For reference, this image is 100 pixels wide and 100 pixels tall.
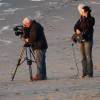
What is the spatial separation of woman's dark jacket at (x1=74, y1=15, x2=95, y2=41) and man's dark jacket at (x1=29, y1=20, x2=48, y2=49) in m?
0.90

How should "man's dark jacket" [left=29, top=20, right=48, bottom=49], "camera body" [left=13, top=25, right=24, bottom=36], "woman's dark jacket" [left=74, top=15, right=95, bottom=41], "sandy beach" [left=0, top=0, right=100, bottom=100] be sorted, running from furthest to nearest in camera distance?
1. "camera body" [left=13, top=25, right=24, bottom=36]
2. "man's dark jacket" [left=29, top=20, right=48, bottom=49]
3. "woman's dark jacket" [left=74, top=15, right=95, bottom=41]
4. "sandy beach" [left=0, top=0, right=100, bottom=100]

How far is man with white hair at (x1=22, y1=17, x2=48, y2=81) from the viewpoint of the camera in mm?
14789

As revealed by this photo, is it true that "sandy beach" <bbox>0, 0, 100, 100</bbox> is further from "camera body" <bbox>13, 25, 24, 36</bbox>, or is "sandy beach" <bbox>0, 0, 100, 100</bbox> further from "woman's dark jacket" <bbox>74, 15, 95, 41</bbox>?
"camera body" <bbox>13, 25, 24, 36</bbox>

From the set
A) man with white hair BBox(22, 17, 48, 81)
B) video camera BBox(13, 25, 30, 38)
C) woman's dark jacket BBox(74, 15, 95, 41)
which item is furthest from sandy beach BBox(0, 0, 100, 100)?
video camera BBox(13, 25, 30, 38)

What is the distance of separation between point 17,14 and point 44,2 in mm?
6442

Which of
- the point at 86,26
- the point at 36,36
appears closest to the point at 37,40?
the point at 36,36

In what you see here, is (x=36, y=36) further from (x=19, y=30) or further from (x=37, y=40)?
(x=19, y=30)

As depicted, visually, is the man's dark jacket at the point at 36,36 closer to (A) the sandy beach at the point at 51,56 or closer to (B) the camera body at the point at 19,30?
(B) the camera body at the point at 19,30

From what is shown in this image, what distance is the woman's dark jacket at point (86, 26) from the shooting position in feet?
47.8

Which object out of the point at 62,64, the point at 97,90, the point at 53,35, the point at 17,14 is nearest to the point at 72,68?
the point at 62,64

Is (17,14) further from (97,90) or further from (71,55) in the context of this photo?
(97,90)

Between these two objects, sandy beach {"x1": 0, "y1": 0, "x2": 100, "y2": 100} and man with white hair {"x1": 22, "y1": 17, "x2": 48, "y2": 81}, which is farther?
man with white hair {"x1": 22, "y1": 17, "x2": 48, "y2": 81}

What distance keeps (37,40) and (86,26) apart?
1.22m

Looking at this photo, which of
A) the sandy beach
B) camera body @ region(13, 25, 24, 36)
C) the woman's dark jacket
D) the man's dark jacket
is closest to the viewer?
the sandy beach
